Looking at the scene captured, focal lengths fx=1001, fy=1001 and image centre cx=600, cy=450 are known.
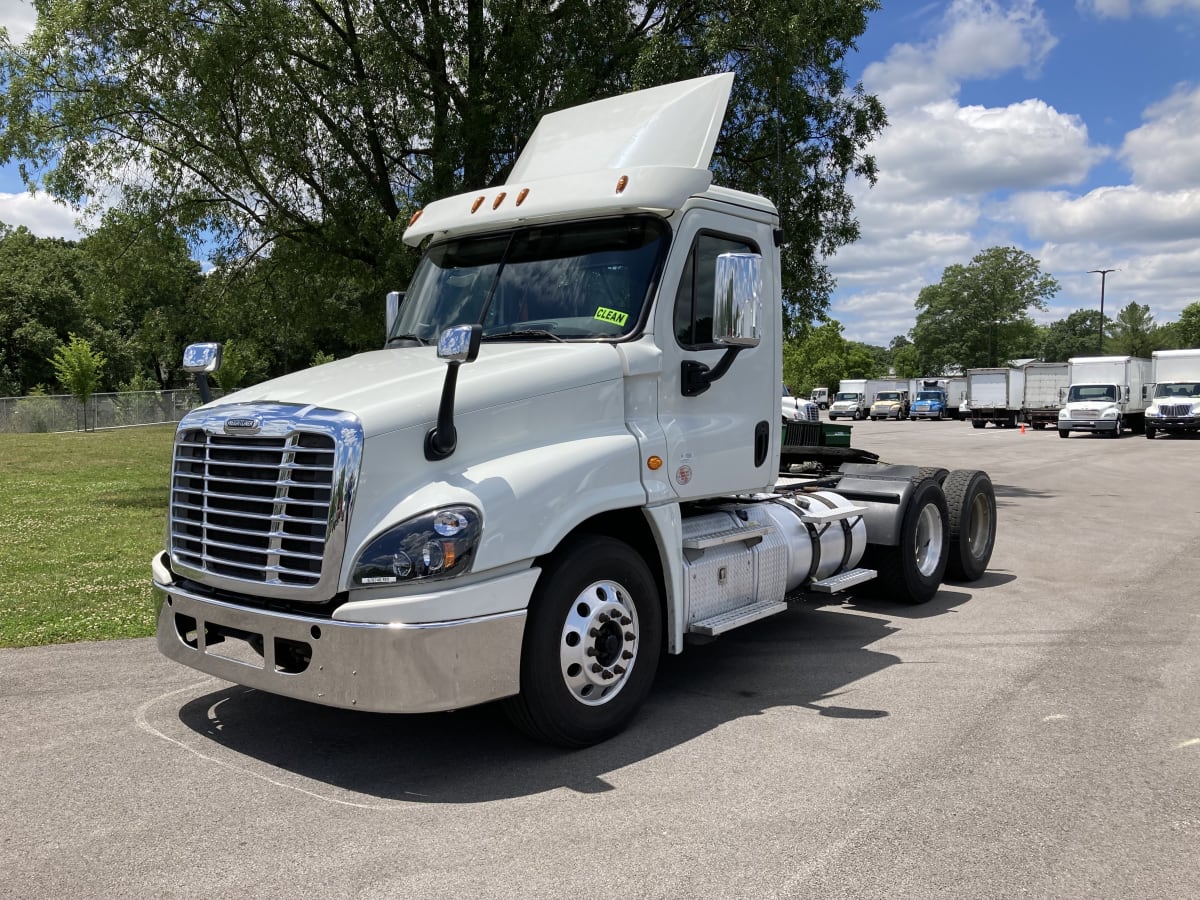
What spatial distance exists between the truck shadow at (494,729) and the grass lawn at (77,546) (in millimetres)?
2496

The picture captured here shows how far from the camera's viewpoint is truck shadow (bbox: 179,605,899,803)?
4.53 m

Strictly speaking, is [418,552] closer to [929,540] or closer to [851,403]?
[929,540]

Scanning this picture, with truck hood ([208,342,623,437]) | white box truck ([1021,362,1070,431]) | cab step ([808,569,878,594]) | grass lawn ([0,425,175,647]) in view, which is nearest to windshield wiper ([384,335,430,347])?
truck hood ([208,342,623,437])

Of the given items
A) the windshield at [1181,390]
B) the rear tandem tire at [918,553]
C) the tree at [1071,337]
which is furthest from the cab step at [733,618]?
the tree at [1071,337]

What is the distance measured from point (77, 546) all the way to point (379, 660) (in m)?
8.68

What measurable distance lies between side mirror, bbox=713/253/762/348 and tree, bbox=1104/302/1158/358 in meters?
92.6

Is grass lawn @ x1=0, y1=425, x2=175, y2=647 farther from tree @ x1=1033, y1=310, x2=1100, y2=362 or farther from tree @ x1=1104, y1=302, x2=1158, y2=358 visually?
tree @ x1=1033, y1=310, x2=1100, y2=362

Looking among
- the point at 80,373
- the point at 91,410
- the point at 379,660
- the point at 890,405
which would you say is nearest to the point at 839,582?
the point at 379,660

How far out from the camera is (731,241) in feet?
19.2

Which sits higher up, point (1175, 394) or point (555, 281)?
point (1175, 394)

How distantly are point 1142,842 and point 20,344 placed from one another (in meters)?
63.1

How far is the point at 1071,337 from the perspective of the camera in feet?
539

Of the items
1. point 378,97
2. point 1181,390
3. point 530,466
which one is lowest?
point 530,466

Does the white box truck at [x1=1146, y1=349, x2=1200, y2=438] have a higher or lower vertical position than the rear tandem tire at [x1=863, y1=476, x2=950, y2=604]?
higher
